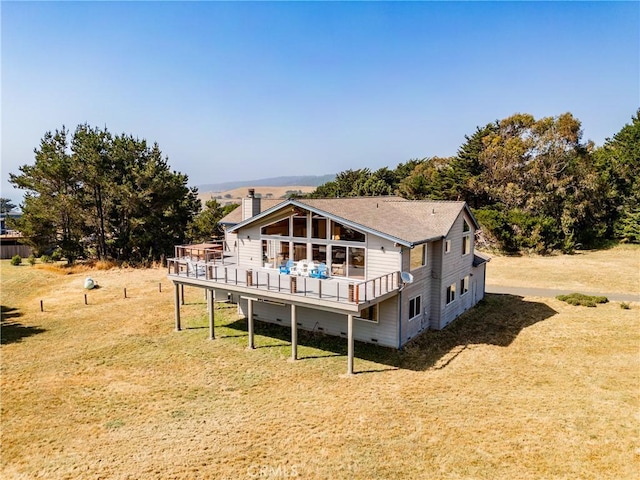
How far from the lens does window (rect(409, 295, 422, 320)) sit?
58.5 feet

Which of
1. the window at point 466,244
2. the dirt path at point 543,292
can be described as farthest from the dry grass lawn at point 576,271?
the window at point 466,244

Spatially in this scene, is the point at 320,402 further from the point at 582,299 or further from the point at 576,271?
the point at 576,271

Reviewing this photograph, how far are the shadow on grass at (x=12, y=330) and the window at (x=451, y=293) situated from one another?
20.3 metres

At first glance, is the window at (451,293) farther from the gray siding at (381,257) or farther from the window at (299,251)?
the window at (299,251)

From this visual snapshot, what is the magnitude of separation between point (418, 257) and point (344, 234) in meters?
3.45

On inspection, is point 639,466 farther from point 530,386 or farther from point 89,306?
point 89,306

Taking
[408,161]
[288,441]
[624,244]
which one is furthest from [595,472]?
[408,161]

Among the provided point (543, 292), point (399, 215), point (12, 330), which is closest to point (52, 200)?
point (12, 330)

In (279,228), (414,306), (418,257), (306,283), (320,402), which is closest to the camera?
(320,402)

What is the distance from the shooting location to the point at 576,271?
3306 cm

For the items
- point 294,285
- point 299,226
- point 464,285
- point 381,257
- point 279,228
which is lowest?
point 464,285

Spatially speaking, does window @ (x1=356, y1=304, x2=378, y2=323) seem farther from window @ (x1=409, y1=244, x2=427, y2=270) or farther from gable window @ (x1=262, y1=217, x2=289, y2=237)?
gable window @ (x1=262, y1=217, x2=289, y2=237)

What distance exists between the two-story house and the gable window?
0.15ft

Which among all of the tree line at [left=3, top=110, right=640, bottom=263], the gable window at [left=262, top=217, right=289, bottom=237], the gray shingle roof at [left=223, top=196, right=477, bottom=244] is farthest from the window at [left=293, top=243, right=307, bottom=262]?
the tree line at [left=3, top=110, right=640, bottom=263]
